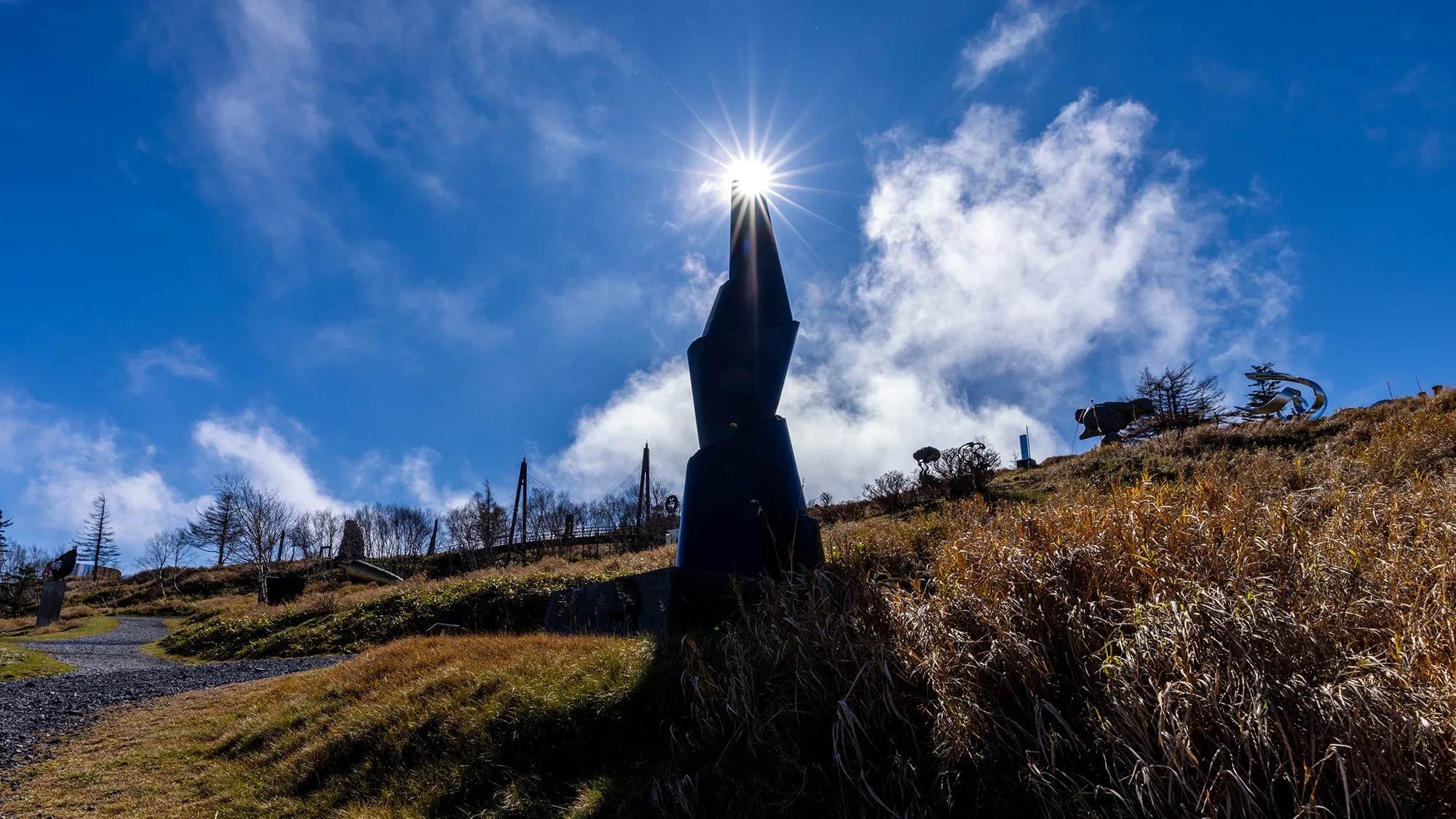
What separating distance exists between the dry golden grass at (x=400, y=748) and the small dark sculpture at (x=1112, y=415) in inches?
1197

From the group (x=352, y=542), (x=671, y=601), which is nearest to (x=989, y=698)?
(x=671, y=601)

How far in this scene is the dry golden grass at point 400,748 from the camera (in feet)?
15.0

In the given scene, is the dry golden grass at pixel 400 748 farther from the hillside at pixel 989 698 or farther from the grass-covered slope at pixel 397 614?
the grass-covered slope at pixel 397 614

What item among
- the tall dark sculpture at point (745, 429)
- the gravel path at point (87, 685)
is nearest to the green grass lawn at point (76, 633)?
the gravel path at point (87, 685)

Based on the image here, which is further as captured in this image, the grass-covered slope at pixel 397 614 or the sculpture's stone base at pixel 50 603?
the sculpture's stone base at pixel 50 603

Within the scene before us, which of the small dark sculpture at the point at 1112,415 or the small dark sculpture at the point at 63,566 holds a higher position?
the small dark sculpture at the point at 1112,415

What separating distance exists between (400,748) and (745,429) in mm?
5035

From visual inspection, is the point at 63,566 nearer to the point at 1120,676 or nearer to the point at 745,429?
the point at 745,429

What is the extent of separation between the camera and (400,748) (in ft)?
17.0

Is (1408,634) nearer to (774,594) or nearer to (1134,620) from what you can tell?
(1134,620)

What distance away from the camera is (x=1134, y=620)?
3215 millimetres

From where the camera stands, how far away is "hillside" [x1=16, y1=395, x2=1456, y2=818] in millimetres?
2400

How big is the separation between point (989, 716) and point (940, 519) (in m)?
5.77

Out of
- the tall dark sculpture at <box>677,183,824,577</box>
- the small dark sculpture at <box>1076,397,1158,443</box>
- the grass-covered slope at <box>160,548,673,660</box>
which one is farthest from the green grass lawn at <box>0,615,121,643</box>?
the small dark sculpture at <box>1076,397,1158,443</box>
